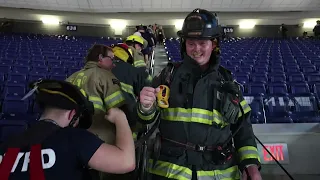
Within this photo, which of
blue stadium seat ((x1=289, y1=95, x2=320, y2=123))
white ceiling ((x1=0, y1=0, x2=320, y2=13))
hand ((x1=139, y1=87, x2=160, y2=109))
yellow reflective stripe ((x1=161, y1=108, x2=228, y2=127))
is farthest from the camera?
white ceiling ((x1=0, y1=0, x2=320, y2=13))

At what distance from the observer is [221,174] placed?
149 cm

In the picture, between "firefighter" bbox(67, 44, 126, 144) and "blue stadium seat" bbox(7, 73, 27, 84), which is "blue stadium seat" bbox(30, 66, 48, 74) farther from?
"firefighter" bbox(67, 44, 126, 144)

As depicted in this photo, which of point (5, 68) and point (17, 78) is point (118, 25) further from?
point (17, 78)

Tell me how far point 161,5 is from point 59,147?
18.7m

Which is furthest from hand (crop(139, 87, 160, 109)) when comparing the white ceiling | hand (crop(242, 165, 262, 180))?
the white ceiling

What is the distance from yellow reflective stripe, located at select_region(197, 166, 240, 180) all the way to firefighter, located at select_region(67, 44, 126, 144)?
2.84ft

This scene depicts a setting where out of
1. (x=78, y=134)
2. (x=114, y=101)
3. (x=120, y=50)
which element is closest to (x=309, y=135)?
(x=114, y=101)

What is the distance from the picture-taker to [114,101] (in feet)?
7.47

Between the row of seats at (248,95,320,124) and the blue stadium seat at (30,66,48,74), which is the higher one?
the blue stadium seat at (30,66,48,74)

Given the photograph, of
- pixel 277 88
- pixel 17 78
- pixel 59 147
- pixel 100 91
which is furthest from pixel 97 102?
pixel 277 88

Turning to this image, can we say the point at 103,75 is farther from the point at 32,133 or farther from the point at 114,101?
the point at 32,133

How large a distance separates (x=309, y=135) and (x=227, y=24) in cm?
1993

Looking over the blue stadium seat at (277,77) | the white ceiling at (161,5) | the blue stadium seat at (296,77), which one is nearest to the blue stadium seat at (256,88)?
the blue stadium seat at (277,77)

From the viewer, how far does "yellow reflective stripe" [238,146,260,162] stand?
157cm
